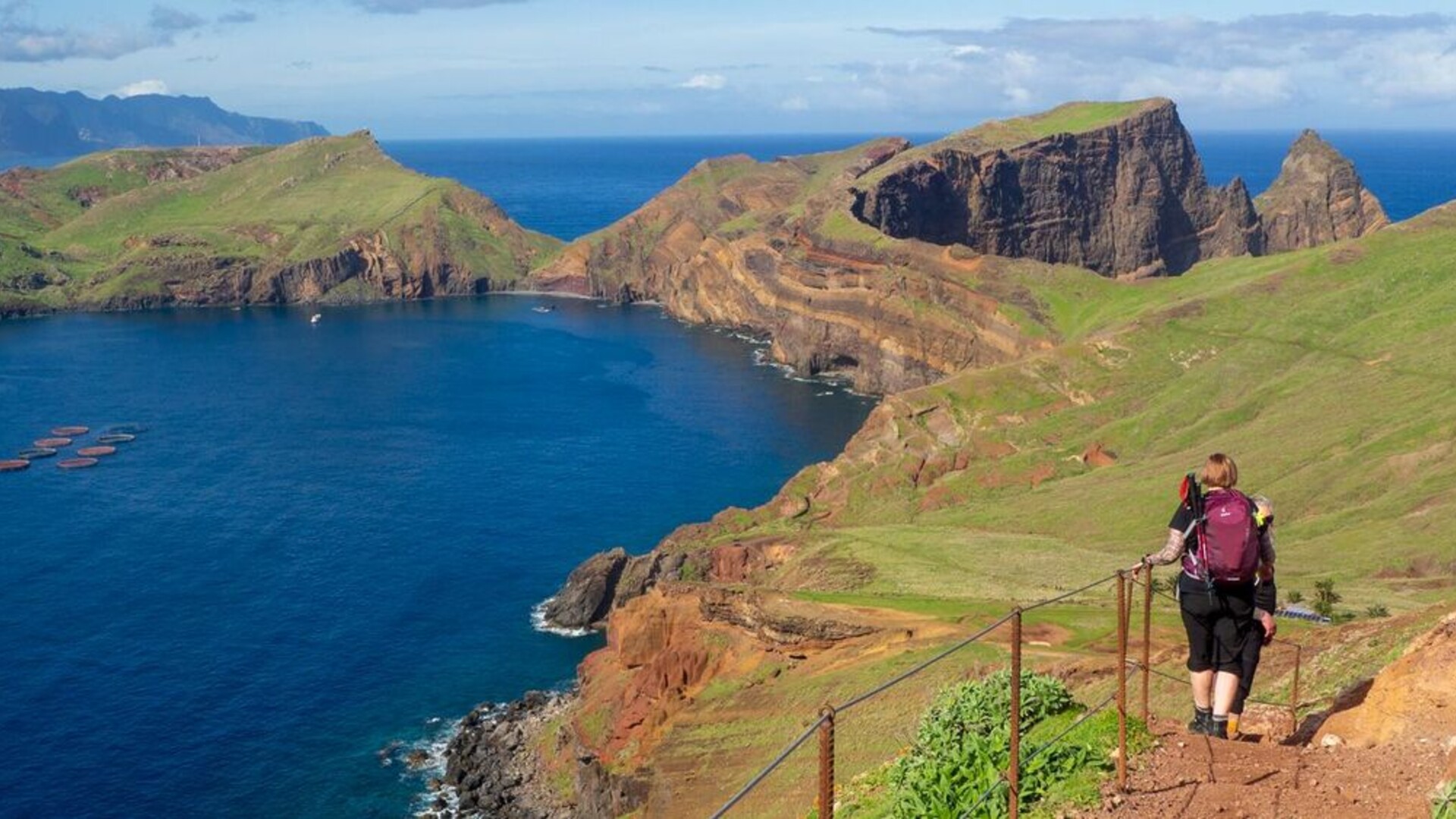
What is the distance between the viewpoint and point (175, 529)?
11594cm

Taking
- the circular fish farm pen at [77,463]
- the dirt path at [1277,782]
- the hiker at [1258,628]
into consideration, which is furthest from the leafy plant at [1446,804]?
the circular fish farm pen at [77,463]

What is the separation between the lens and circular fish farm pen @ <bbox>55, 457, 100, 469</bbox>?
449ft

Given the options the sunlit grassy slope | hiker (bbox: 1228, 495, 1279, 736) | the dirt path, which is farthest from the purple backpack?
the sunlit grassy slope

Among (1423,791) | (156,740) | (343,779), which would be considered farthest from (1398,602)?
(156,740)

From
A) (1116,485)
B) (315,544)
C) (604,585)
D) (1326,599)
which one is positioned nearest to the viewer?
(1326,599)

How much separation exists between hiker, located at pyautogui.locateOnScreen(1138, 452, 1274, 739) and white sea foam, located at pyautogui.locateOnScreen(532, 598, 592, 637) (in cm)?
7508

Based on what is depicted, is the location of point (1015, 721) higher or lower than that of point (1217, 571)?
lower

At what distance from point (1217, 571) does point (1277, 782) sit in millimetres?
3218

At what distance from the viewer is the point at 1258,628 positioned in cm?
2167

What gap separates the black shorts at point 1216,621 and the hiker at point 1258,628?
0.42 ft

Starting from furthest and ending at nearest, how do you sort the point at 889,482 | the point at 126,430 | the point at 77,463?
the point at 126,430, the point at 77,463, the point at 889,482

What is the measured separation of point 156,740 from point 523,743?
833 inches

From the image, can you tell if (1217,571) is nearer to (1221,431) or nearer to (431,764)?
(431,764)

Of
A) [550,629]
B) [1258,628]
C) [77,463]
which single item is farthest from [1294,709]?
[77,463]
